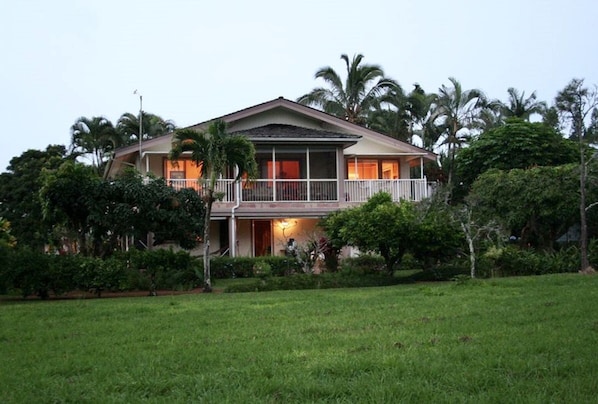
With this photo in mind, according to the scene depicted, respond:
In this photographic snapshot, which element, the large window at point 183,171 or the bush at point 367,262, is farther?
the large window at point 183,171

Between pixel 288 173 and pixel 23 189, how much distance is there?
19107mm

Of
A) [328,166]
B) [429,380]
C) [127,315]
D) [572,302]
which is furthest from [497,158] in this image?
[429,380]

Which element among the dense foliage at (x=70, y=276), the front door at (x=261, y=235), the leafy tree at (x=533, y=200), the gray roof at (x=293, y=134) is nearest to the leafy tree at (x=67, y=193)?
→ the dense foliage at (x=70, y=276)

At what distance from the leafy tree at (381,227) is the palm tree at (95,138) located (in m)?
28.5

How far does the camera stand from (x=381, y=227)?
19.0 metres

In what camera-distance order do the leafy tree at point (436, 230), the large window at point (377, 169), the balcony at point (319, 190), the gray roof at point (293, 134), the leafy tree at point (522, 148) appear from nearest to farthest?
the leafy tree at point (436, 230) < the gray roof at point (293, 134) < the balcony at point (319, 190) < the large window at point (377, 169) < the leafy tree at point (522, 148)

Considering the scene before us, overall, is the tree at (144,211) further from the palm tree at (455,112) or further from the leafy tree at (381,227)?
the palm tree at (455,112)

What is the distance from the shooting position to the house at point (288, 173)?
25.6 meters

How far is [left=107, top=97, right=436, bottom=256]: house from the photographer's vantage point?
84.0ft

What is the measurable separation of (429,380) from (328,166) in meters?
22.6

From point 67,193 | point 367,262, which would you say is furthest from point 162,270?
point 367,262

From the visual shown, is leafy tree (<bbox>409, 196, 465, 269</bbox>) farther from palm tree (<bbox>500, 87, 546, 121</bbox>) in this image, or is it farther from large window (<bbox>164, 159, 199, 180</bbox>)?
palm tree (<bbox>500, 87, 546, 121</bbox>)

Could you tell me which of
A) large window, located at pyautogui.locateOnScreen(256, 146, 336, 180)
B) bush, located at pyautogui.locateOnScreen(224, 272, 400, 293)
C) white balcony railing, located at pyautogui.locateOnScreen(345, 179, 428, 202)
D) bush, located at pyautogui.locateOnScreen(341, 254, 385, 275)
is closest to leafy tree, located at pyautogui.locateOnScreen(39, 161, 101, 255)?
bush, located at pyautogui.locateOnScreen(224, 272, 400, 293)

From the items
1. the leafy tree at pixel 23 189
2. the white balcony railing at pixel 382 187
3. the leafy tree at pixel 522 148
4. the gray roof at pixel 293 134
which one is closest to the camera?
the gray roof at pixel 293 134
